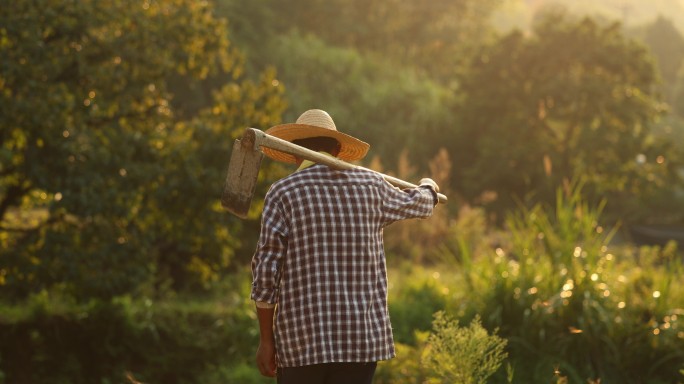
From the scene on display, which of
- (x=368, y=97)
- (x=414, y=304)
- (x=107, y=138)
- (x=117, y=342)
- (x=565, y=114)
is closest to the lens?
(x=107, y=138)

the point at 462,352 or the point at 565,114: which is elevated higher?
the point at 565,114

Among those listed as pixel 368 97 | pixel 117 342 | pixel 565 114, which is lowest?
pixel 117 342

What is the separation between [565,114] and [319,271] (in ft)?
59.4

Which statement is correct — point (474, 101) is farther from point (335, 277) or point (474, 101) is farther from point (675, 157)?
point (335, 277)

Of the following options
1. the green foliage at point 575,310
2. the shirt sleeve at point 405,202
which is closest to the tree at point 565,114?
the green foliage at point 575,310

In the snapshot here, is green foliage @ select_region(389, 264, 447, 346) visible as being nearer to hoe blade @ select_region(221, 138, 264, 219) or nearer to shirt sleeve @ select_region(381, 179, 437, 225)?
shirt sleeve @ select_region(381, 179, 437, 225)

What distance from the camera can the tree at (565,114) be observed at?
1995 centimetres

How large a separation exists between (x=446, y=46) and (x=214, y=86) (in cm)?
1381

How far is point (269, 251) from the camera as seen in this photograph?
3.34 metres

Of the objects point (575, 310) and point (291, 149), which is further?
point (575, 310)

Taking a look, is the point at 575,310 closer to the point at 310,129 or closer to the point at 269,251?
the point at 310,129

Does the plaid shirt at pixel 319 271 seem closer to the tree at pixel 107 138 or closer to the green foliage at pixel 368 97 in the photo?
the tree at pixel 107 138

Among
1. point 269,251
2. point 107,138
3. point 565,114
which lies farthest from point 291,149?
point 565,114

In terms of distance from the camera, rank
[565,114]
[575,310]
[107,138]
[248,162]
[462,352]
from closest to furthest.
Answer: [248,162] → [462,352] → [575,310] → [107,138] → [565,114]
